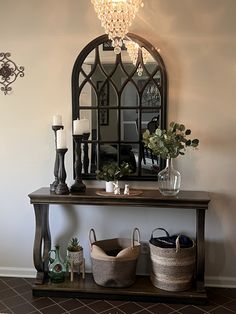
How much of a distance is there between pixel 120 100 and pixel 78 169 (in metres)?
0.66

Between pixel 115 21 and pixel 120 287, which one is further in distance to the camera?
pixel 120 287

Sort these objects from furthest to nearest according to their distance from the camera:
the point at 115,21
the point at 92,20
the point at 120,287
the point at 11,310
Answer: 1. the point at 92,20
2. the point at 120,287
3. the point at 11,310
4. the point at 115,21

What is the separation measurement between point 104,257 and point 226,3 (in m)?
2.16

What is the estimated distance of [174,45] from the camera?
10.1 feet

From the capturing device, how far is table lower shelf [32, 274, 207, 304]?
287 centimetres

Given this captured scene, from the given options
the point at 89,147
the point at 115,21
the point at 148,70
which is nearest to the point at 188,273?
the point at 89,147

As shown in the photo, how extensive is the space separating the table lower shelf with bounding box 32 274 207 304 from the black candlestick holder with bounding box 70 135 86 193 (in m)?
0.74

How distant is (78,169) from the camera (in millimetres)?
3098

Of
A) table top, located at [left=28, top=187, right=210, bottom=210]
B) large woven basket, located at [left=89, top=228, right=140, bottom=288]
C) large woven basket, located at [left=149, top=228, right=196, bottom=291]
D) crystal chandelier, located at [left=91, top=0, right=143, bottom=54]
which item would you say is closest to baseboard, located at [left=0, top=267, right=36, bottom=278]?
large woven basket, located at [left=89, top=228, right=140, bottom=288]

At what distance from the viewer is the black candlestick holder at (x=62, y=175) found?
2986 millimetres

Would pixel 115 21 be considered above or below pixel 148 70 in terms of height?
above

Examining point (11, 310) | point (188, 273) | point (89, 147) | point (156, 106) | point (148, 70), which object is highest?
point (148, 70)

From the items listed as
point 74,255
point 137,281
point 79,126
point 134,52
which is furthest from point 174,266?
point 134,52

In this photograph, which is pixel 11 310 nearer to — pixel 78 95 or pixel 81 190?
pixel 81 190
